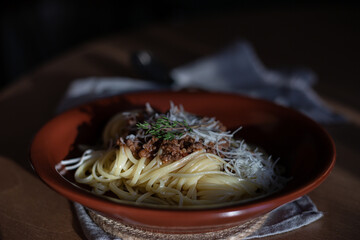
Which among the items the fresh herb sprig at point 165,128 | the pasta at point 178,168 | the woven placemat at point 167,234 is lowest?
the woven placemat at point 167,234

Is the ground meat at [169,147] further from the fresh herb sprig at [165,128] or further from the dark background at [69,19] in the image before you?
the dark background at [69,19]

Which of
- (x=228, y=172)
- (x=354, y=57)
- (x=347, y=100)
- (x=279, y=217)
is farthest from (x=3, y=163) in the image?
(x=354, y=57)

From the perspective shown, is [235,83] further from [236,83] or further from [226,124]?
[226,124]

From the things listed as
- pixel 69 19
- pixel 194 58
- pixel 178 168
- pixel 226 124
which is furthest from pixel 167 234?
pixel 69 19

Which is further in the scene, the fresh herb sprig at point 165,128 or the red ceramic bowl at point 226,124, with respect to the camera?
the fresh herb sprig at point 165,128

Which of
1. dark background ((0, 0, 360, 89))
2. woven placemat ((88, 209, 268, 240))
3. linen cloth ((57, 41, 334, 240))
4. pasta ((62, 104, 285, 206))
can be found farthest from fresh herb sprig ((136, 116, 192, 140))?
dark background ((0, 0, 360, 89))

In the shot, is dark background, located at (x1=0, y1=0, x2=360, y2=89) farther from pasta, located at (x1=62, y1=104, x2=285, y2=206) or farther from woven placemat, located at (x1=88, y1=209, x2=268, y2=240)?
woven placemat, located at (x1=88, y1=209, x2=268, y2=240)

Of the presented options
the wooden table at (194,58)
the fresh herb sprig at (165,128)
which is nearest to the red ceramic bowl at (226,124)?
the wooden table at (194,58)
